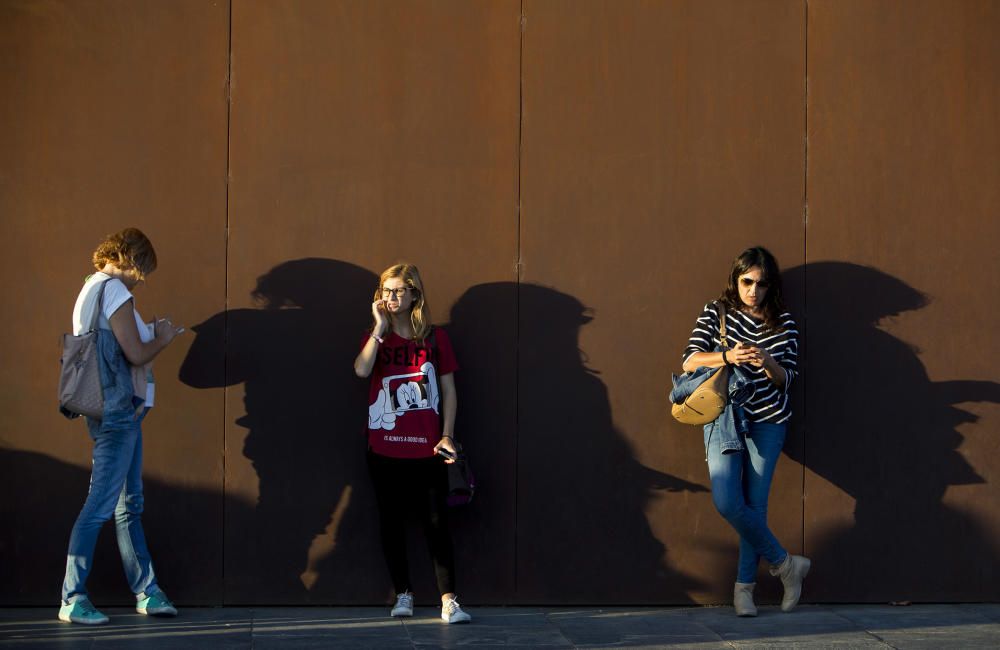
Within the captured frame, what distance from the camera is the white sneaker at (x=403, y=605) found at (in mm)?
6871

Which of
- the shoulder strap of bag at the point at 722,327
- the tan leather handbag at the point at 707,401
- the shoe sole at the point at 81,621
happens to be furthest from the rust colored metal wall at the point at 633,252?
the shoe sole at the point at 81,621

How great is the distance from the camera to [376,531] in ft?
23.6

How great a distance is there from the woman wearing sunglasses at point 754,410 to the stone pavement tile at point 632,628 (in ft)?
1.43

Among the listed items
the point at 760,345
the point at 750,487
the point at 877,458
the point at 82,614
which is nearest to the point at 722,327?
the point at 760,345

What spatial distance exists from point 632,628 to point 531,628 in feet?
1.75

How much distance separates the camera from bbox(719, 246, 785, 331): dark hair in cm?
697

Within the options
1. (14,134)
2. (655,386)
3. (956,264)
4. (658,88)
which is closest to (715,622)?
(655,386)

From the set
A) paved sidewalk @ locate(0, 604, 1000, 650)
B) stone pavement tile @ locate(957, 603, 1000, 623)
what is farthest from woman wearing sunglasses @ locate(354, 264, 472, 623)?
stone pavement tile @ locate(957, 603, 1000, 623)

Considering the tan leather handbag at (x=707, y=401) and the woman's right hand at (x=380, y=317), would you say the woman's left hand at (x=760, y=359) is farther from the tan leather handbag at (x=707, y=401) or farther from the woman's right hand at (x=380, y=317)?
the woman's right hand at (x=380, y=317)

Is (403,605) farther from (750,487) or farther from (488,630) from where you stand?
(750,487)

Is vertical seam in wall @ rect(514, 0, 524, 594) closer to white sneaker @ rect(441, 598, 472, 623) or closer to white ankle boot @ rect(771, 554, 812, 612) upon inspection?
white sneaker @ rect(441, 598, 472, 623)

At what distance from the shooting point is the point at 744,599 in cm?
702

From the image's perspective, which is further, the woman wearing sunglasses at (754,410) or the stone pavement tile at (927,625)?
the woman wearing sunglasses at (754,410)

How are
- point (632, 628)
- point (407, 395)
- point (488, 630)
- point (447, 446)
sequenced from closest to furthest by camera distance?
point (488, 630) → point (632, 628) → point (447, 446) → point (407, 395)
